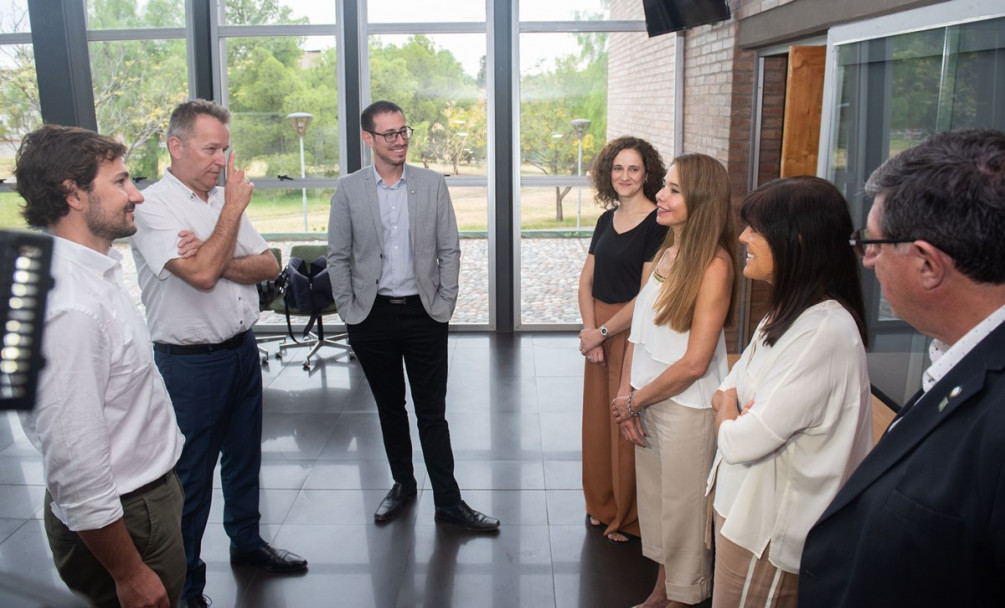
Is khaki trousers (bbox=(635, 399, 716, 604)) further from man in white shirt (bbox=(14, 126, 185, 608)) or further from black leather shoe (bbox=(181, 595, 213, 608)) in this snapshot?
black leather shoe (bbox=(181, 595, 213, 608))

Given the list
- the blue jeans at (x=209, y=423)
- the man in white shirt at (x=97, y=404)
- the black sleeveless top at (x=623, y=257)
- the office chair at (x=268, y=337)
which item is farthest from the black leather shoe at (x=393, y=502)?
the office chair at (x=268, y=337)

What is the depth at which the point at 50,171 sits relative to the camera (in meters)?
1.92

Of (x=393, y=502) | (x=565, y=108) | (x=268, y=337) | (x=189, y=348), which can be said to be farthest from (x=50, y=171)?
(x=565, y=108)

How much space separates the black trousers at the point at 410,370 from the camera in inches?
139

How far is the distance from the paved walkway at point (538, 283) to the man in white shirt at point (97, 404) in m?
5.40

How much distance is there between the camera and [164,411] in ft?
6.82

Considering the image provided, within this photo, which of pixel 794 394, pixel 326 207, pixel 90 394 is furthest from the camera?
pixel 326 207

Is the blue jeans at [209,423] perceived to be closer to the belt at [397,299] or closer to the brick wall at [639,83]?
the belt at [397,299]

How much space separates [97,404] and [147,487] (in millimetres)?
364

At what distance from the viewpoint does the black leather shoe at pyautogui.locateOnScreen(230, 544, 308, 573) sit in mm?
3348

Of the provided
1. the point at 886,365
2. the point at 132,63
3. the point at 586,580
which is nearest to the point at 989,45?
the point at 886,365

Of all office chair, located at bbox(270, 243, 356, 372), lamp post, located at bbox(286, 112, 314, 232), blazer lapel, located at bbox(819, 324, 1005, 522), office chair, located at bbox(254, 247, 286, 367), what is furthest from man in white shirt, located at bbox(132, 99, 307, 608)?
lamp post, located at bbox(286, 112, 314, 232)

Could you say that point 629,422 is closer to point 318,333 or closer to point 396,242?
point 396,242

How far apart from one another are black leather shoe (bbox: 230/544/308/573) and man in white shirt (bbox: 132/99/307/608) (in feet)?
1.03
